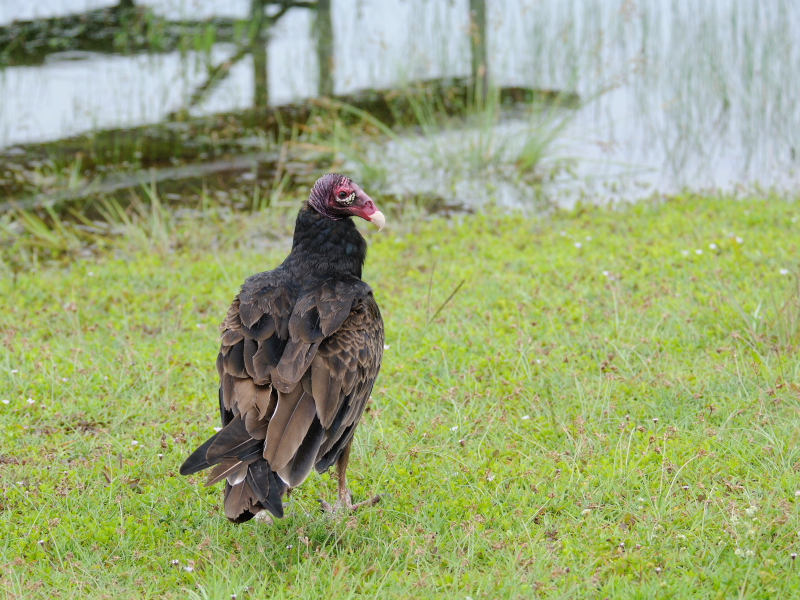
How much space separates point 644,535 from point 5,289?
4.75 m

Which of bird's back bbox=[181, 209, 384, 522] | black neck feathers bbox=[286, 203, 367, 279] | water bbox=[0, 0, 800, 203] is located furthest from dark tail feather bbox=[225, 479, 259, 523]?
water bbox=[0, 0, 800, 203]

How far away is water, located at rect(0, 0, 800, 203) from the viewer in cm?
873

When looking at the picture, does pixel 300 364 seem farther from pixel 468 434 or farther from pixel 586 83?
pixel 586 83

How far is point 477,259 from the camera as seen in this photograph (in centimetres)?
644

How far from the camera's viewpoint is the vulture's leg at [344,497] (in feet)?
11.6

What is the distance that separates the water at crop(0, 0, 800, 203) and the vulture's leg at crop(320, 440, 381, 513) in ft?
16.6

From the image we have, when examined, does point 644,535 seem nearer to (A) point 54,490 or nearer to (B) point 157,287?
(A) point 54,490

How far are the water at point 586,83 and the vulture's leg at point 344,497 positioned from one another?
5060 mm

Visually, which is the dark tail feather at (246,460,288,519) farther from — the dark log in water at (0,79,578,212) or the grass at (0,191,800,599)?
the dark log in water at (0,79,578,212)

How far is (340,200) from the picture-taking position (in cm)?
389

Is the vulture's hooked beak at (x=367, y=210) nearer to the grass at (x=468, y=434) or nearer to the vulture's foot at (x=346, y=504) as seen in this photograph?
the grass at (x=468, y=434)

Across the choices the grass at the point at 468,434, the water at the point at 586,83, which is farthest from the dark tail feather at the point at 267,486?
the water at the point at 586,83

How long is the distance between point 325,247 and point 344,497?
1111mm

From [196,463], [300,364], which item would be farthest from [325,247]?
[196,463]
